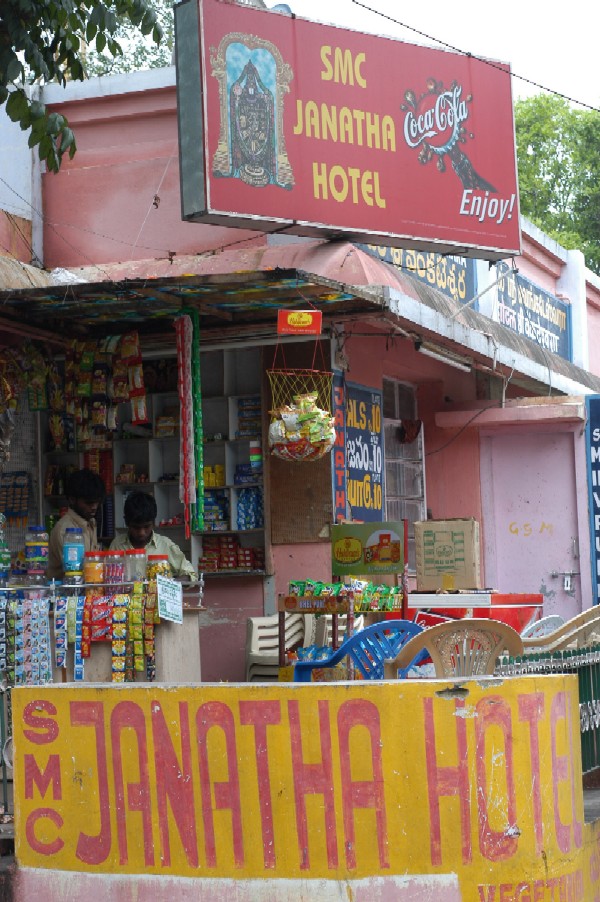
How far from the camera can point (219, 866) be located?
5086 millimetres

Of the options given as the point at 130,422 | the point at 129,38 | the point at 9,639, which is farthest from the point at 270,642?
the point at 129,38

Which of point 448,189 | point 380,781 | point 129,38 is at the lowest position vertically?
point 380,781

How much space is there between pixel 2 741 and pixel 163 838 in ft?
5.30

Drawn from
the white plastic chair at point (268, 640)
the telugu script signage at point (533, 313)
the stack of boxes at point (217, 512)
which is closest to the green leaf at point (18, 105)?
the stack of boxes at point (217, 512)

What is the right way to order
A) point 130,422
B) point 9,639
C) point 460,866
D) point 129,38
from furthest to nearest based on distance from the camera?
point 129,38, point 130,422, point 9,639, point 460,866

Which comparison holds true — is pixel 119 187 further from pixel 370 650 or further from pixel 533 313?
pixel 533 313

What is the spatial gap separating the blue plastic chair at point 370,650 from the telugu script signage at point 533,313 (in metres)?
6.37

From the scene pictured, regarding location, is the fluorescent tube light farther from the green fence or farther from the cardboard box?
the green fence

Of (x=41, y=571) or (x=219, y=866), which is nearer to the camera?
(x=219, y=866)

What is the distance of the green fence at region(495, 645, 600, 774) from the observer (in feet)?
20.7

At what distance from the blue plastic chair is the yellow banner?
2.37 meters

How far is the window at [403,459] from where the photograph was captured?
13211mm

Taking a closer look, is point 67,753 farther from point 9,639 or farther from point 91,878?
point 9,639

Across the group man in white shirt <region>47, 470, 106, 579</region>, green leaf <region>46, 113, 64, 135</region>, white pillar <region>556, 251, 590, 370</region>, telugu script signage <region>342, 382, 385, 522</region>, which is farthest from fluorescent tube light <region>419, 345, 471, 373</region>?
white pillar <region>556, 251, 590, 370</region>
